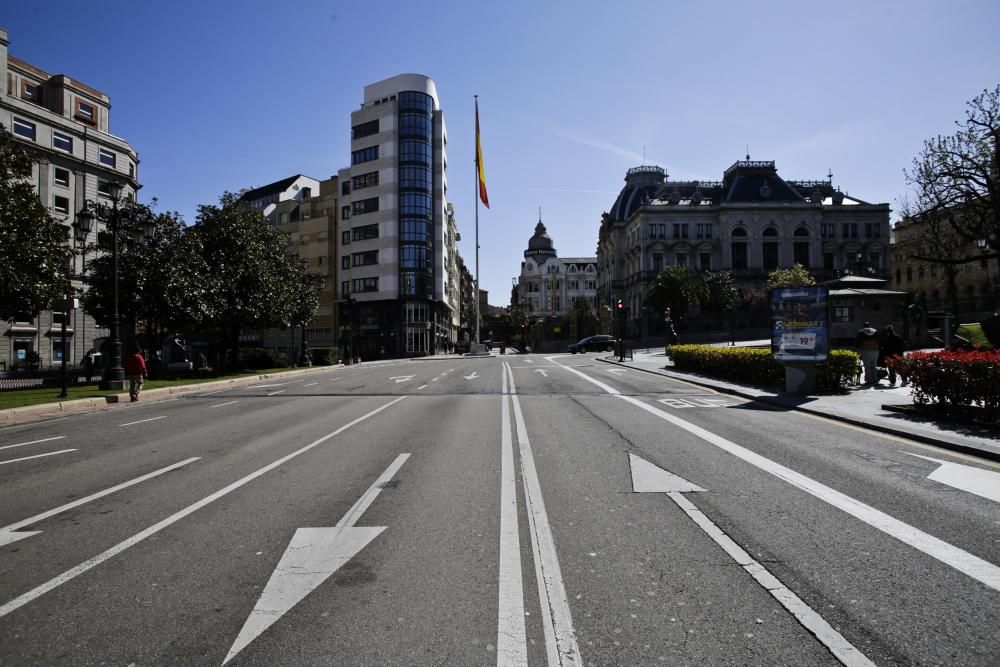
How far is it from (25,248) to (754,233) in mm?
81043

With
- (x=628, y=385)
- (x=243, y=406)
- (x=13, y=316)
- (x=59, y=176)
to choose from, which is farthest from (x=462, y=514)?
(x=59, y=176)

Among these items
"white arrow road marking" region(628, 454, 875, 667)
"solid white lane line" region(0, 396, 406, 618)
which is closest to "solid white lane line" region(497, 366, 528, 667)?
"white arrow road marking" region(628, 454, 875, 667)

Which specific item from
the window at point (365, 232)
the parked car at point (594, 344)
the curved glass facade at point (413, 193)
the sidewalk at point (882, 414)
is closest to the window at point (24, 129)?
the window at point (365, 232)

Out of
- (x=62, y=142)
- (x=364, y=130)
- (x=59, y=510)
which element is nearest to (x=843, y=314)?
(x=59, y=510)

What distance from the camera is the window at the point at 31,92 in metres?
47.2

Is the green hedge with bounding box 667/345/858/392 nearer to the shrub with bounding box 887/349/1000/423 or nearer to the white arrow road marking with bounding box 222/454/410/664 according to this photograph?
the shrub with bounding box 887/349/1000/423

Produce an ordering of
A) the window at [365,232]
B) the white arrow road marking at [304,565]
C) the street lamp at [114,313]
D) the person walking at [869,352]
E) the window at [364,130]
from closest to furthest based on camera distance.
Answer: the white arrow road marking at [304,565] < the person walking at [869,352] < the street lamp at [114,313] < the window at [365,232] < the window at [364,130]

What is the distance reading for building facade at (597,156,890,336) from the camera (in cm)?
7881

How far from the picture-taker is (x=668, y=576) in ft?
12.0

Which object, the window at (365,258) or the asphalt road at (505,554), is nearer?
the asphalt road at (505,554)

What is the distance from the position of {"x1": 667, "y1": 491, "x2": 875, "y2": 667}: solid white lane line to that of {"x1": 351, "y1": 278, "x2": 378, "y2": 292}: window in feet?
211

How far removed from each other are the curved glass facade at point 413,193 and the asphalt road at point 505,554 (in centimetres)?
5817

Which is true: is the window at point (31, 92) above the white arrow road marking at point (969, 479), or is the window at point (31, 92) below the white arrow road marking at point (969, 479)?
above

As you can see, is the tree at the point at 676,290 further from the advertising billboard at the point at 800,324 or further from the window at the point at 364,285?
the advertising billboard at the point at 800,324
